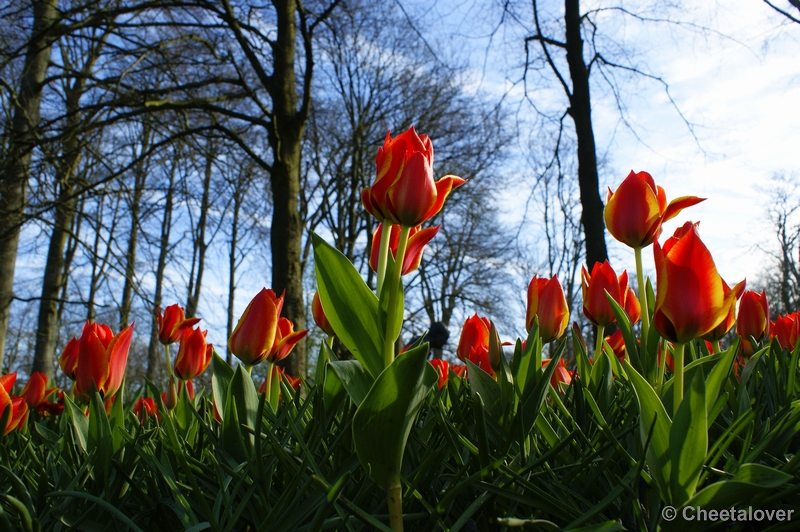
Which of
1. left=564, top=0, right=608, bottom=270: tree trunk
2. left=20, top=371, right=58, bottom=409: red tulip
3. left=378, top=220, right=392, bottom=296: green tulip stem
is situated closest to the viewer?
left=378, top=220, right=392, bottom=296: green tulip stem

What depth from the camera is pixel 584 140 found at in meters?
5.80

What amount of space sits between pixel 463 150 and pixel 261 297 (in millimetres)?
12124

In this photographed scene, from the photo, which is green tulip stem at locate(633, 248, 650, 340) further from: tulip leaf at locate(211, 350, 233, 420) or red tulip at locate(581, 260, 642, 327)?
tulip leaf at locate(211, 350, 233, 420)

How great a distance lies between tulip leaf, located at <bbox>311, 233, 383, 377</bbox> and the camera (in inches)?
27.4

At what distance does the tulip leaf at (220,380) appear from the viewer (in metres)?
1.01

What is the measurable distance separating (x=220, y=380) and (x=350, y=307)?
1.54 feet

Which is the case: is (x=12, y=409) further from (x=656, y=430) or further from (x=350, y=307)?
(x=656, y=430)

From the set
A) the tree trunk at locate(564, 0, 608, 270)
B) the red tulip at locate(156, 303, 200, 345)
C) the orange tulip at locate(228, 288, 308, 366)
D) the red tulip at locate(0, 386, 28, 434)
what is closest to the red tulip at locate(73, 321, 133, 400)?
the red tulip at locate(0, 386, 28, 434)

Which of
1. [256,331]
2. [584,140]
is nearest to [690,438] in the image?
[256,331]

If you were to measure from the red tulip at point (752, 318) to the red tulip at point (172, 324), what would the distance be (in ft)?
4.60

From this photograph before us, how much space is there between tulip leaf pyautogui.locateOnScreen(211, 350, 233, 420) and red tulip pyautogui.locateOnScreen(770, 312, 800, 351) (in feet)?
4.18

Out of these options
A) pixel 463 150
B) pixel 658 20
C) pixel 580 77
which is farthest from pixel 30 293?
pixel 658 20

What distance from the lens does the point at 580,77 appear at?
6.00 m

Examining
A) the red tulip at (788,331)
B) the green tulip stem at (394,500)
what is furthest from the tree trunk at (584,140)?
the green tulip stem at (394,500)
